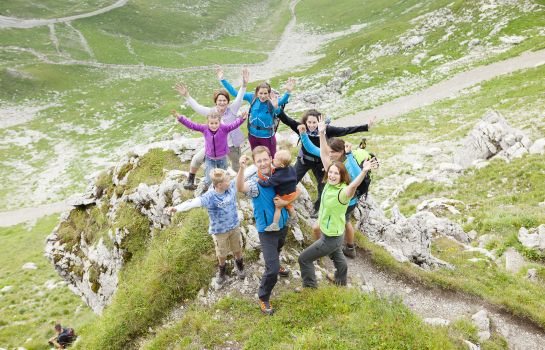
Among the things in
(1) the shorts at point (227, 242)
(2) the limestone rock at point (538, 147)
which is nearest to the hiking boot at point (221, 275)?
(1) the shorts at point (227, 242)

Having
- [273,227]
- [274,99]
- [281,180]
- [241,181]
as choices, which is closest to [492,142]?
[274,99]

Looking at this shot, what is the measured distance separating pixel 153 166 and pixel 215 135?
604cm

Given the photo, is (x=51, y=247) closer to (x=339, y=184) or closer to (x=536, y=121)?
(x=339, y=184)

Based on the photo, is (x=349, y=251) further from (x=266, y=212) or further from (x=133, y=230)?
(x=133, y=230)

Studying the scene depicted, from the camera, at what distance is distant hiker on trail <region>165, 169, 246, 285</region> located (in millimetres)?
10172

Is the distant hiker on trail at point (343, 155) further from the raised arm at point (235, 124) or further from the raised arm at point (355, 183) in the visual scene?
the raised arm at point (235, 124)

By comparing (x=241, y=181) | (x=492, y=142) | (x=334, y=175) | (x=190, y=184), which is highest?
(x=241, y=181)

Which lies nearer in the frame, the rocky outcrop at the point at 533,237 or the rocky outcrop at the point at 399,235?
the rocky outcrop at the point at 399,235

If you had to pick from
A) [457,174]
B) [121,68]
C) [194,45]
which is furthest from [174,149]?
[194,45]

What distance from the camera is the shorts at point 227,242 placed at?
35.9 ft

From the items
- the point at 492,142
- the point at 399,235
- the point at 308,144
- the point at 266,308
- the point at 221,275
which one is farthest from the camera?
the point at 492,142

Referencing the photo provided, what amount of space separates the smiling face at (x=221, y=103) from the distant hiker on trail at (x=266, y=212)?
13.5 feet

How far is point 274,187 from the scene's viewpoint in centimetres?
981

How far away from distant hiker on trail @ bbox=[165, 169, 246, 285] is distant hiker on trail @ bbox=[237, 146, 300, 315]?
0.83 meters
